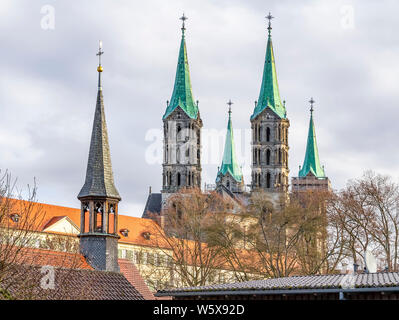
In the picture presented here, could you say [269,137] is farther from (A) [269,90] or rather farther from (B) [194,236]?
(B) [194,236]

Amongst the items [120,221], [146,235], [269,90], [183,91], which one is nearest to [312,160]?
[269,90]

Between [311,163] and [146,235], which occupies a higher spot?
[311,163]

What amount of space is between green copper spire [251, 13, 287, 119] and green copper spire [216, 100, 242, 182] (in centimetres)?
915

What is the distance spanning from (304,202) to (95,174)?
23.9 m

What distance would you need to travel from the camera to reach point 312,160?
133m

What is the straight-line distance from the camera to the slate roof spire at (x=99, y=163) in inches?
1816

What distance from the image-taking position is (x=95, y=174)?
46.6 m

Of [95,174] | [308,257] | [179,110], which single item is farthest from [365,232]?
[179,110]

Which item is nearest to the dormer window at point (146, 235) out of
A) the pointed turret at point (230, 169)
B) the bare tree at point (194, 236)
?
the bare tree at point (194, 236)

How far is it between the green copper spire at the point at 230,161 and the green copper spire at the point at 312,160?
398 inches

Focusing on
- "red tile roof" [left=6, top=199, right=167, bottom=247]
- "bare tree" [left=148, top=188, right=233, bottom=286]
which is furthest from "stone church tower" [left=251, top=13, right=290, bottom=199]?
"bare tree" [left=148, top=188, right=233, bottom=286]

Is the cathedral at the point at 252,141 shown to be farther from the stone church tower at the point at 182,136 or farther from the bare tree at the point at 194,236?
the bare tree at the point at 194,236

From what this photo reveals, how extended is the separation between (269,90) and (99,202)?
264ft

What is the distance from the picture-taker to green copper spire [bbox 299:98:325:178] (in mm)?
132000
